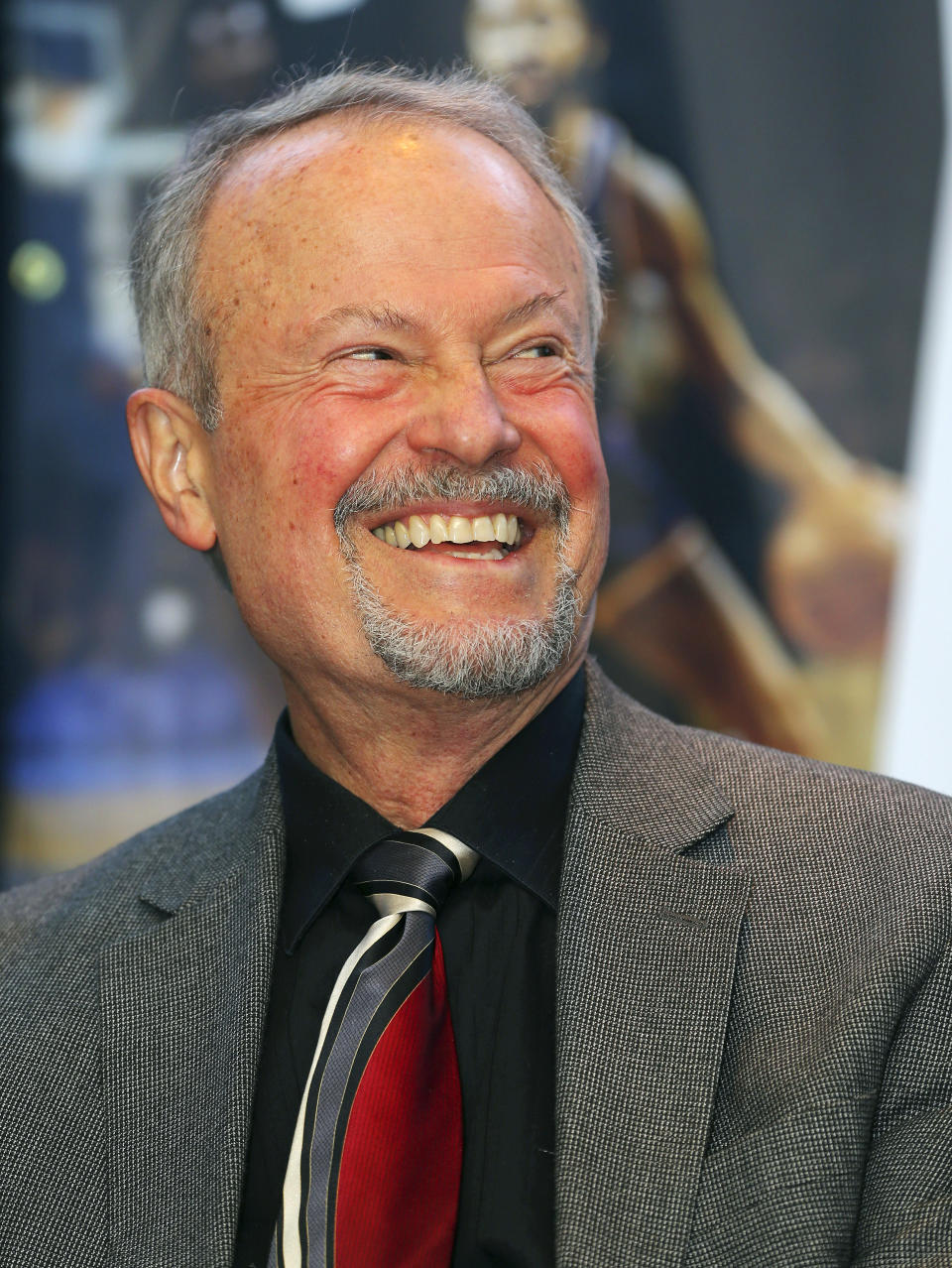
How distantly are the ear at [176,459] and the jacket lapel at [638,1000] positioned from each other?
0.60 m

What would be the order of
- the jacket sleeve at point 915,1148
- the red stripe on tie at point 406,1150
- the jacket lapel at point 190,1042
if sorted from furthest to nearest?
the jacket lapel at point 190,1042 < the red stripe on tie at point 406,1150 < the jacket sleeve at point 915,1148

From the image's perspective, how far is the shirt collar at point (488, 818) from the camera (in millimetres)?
1666

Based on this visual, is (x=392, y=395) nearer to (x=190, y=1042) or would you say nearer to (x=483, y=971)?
(x=483, y=971)

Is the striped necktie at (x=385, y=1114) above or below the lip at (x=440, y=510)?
below

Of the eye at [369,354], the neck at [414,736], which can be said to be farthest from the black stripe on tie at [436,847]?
the eye at [369,354]

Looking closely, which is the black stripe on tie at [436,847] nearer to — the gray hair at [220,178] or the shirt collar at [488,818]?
the shirt collar at [488,818]

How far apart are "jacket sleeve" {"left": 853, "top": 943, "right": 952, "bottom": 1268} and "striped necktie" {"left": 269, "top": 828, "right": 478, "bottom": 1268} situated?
42cm

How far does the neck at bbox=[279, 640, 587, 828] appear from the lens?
170 centimetres

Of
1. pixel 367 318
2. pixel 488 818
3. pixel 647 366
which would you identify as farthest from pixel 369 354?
pixel 647 366

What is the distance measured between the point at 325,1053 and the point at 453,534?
0.59 metres

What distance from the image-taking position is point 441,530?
167 centimetres

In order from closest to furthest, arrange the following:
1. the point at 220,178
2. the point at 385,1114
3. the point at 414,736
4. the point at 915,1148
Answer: the point at 915,1148 < the point at 385,1114 < the point at 414,736 < the point at 220,178

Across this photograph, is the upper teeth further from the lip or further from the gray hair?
the gray hair

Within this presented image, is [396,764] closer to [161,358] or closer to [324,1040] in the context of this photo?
[324,1040]
